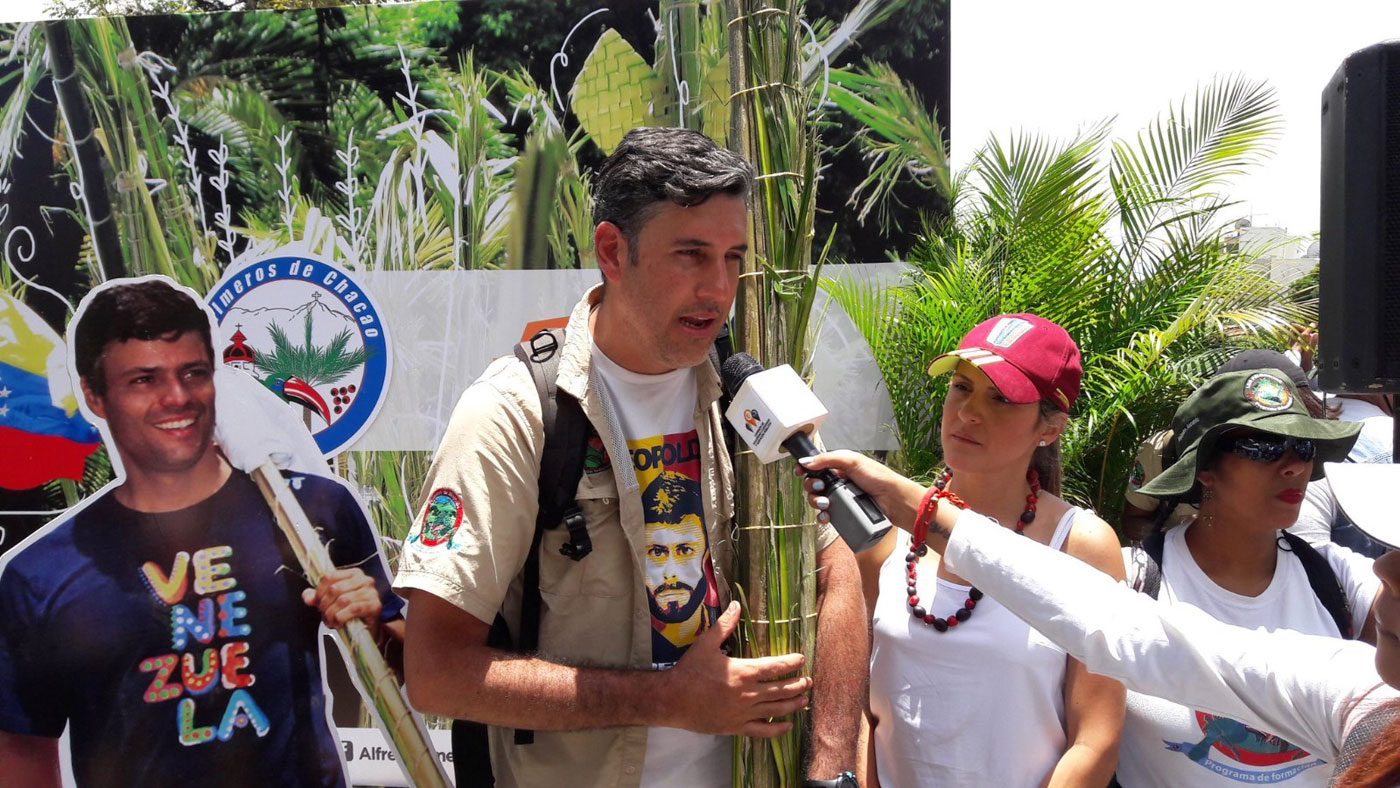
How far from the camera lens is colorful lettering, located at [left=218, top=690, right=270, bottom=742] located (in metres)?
3.88

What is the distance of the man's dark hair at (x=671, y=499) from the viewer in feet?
6.42

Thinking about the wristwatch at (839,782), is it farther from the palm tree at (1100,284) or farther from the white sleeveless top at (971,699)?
the palm tree at (1100,284)

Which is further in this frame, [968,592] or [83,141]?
[83,141]

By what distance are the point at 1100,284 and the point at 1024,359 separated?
2.36 meters

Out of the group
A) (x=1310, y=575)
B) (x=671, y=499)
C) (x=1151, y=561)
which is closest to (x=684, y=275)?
(x=671, y=499)

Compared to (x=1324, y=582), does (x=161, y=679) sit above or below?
below

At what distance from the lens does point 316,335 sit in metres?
3.93

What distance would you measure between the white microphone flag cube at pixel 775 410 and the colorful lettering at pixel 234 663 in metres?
2.96

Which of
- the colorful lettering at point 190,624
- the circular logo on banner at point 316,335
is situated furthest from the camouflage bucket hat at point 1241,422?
the colorful lettering at point 190,624

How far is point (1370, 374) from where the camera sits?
4.91 ft

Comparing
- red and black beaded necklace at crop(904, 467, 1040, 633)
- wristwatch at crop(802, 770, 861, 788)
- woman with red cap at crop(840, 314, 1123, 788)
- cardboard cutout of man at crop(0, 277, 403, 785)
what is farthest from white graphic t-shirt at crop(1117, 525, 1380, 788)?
cardboard cutout of man at crop(0, 277, 403, 785)

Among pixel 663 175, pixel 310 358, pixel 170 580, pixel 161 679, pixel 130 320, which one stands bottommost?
pixel 161 679

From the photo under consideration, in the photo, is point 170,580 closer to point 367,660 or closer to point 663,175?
point 367,660

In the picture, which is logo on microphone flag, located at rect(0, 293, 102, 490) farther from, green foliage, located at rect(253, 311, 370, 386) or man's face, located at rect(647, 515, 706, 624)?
man's face, located at rect(647, 515, 706, 624)
